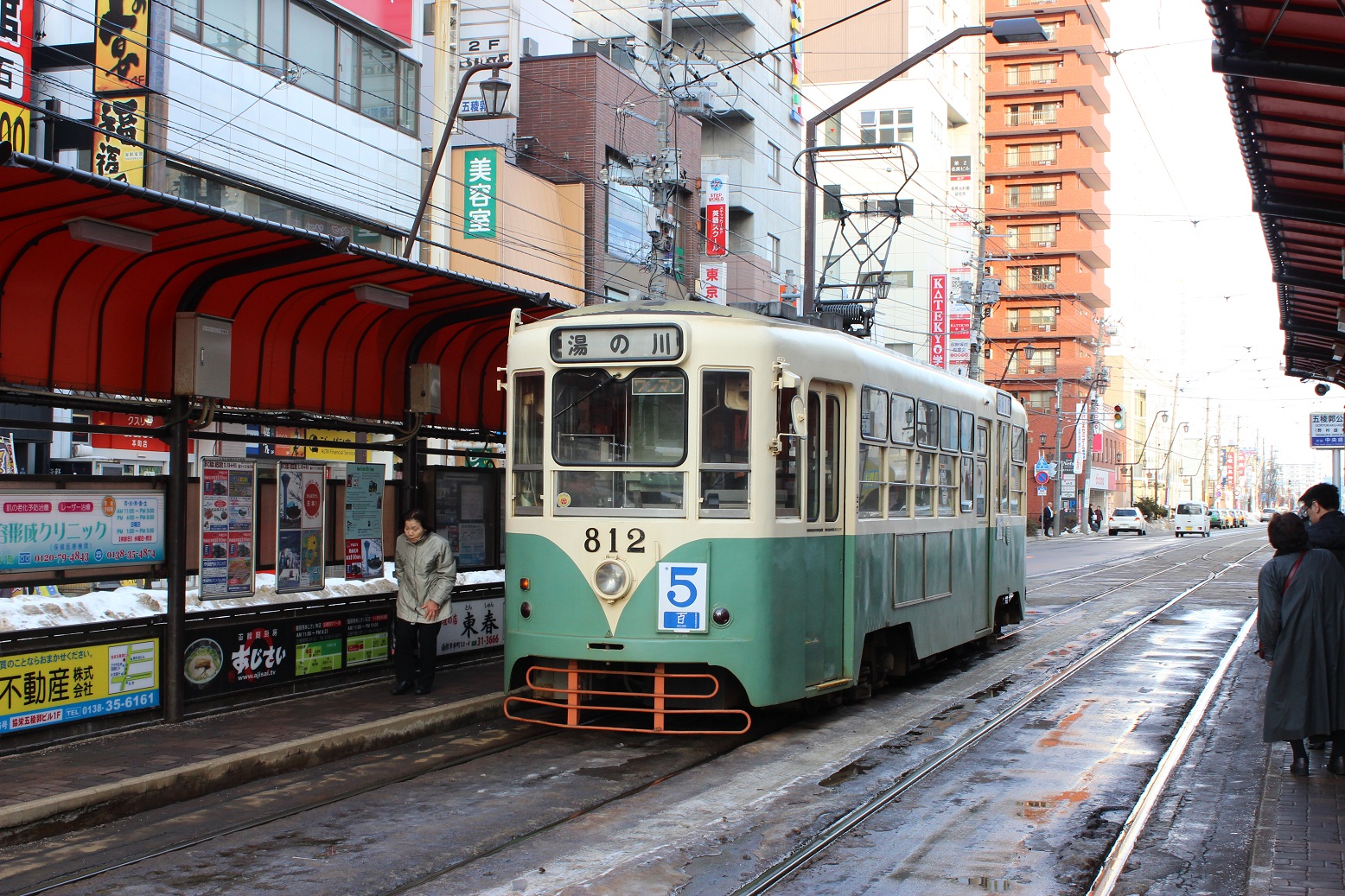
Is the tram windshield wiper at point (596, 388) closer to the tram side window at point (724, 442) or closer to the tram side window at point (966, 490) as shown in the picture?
the tram side window at point (724, 442)

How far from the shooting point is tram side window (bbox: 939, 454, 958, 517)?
12.7 metres

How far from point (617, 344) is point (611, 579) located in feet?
5.36

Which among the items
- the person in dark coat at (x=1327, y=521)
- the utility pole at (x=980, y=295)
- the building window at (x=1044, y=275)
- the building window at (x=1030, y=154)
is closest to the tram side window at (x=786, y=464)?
the person in dark coat at (x=1327, y=521)

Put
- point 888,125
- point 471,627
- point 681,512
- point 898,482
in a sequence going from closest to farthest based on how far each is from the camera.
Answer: point 681,512
point 898,482
point 471,627
point 888,125

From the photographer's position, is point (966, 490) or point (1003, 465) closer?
point (966, 490)

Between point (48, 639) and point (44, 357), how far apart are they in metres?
1.82

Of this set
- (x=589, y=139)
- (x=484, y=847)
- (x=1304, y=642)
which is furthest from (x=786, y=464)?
(x=589, y=139)

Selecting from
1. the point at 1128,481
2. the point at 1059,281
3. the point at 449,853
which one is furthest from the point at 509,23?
the point at 1128,481

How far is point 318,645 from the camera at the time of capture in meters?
11.0

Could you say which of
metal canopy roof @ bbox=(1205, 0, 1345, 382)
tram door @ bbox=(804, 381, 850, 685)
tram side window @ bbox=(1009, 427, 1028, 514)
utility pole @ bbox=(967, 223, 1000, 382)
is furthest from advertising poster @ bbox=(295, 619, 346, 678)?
utility pole @ bbox=(967, 223, 1000, 382)

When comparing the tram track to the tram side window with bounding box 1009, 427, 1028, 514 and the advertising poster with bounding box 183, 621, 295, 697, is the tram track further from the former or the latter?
the tram side window with bounding box 1009, 427, 1028, 514

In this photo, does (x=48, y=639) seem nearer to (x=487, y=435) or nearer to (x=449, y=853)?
(x=449, y=853)

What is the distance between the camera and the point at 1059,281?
8462 centimetres

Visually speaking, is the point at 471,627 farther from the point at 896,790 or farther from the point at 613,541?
the point at 896,790
